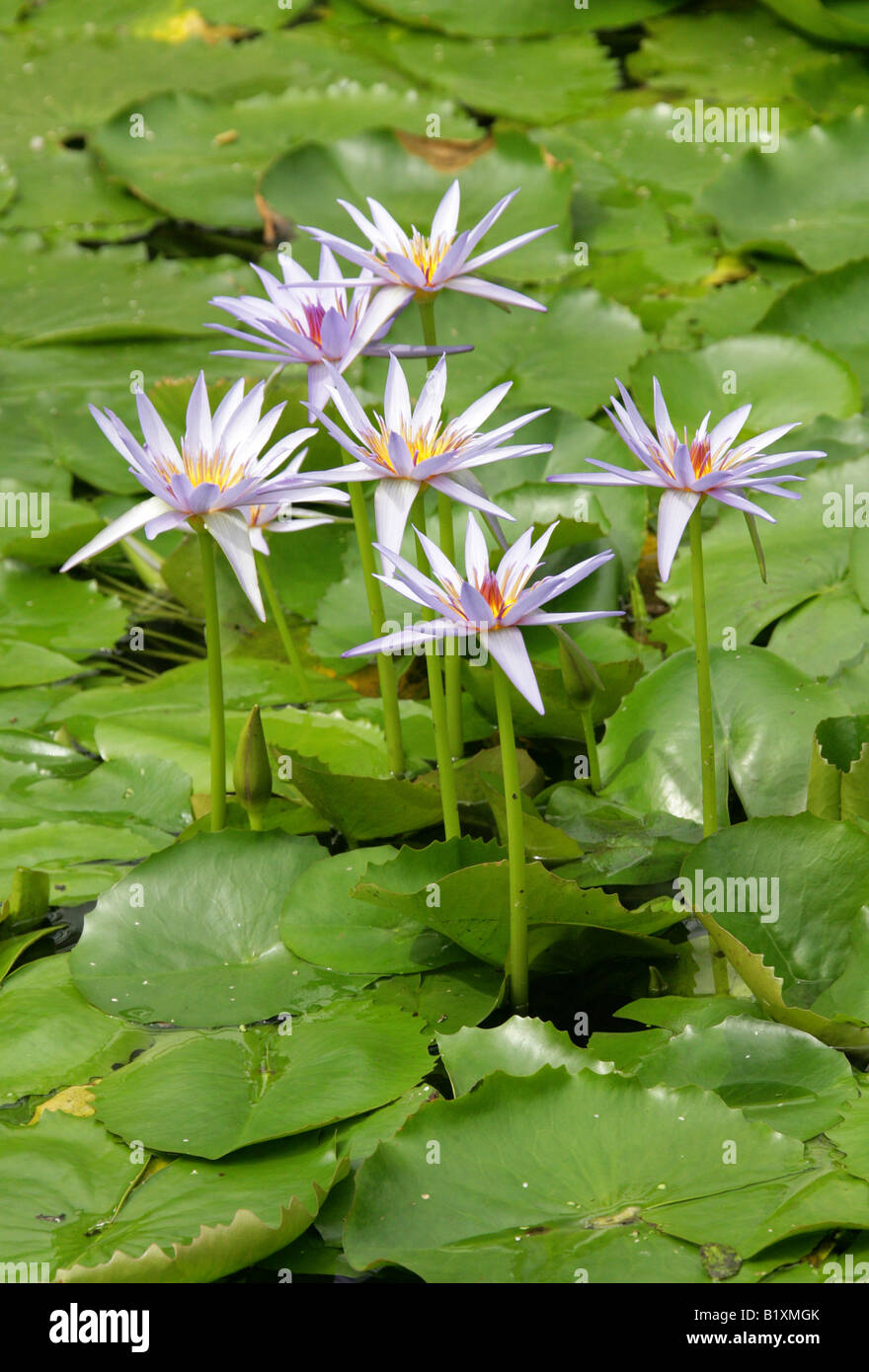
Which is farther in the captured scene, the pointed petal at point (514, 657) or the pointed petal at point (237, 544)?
the pointed petal at point (237, 544)

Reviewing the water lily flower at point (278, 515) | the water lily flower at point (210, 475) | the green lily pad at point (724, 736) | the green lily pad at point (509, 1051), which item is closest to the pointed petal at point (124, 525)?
the water lily flower at point (210, 475)

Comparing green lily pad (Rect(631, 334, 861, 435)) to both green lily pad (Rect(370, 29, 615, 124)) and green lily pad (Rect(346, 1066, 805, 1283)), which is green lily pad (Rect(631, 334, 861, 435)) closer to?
green lily pad (Rect(346, 1066, 805, 1283))

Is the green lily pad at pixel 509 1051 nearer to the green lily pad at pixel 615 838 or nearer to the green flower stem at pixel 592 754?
the green lily pad at pixel 615 838

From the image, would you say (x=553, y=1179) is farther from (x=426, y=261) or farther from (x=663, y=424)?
(x=426, y=261)

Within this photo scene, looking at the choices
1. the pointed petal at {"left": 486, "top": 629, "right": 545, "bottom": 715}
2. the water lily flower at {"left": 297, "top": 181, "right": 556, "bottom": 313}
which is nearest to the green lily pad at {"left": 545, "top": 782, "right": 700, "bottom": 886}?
the pointed petal at {"left": 486, "top": 629, "right": 545, "bottom": 715}

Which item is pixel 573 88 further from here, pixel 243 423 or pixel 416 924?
pixel 416 924
